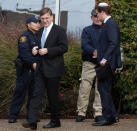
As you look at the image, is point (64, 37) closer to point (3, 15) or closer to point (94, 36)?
point (94, 36)

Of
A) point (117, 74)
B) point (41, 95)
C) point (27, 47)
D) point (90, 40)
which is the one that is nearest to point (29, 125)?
point (41, 95)

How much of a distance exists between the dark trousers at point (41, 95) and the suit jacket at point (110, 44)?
0.79m

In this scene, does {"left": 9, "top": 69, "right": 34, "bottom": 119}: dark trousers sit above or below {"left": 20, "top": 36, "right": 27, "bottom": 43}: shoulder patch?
below

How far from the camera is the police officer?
26.7ft

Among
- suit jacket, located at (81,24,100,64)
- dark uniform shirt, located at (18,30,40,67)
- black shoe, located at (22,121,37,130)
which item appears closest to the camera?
black shoe, located at (22,121,37,130)

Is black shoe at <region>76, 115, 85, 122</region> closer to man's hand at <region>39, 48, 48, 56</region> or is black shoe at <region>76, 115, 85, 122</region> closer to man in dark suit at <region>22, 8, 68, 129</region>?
man in dark suit at <region>22, 8, 68, 129</region>

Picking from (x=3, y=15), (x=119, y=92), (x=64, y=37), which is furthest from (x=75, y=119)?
(x=3, y=15)

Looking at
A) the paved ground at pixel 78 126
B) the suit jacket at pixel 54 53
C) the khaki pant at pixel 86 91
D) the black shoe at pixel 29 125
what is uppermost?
the suit jacket at pixel 54 53

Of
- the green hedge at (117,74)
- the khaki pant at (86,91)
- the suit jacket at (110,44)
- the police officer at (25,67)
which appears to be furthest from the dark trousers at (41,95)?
the green hedge at (117,74)

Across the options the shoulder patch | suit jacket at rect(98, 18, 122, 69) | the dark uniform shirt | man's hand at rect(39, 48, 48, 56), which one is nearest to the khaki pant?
suit jacket at rect(98, 18, 122, 69)

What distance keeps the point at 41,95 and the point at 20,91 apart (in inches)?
31.5

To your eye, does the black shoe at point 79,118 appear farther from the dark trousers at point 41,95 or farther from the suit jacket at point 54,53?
the suit jacket at point 54,53

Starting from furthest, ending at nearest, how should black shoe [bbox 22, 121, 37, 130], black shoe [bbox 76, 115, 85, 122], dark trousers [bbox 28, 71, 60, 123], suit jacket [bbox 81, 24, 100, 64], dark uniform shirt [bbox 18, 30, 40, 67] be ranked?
black shoe [bbox 76, 115, 85, 122]
suit jacket [bbox 81, 24, 100, 64]
dark uniform shirt [bbox 18, 30, 40, 67]
dark trousers [bbox 28, 71, 60, 123]
black shoe [bbox 22, 121, 37, 130]

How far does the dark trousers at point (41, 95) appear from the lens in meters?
7.65
